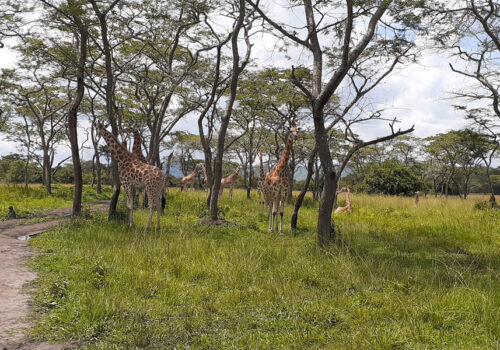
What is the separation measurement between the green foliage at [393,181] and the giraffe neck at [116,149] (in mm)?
24288

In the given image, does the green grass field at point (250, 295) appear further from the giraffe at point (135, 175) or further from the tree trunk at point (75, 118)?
the tree trunk at point (75, 118)

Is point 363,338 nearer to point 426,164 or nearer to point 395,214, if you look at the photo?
point 395,214

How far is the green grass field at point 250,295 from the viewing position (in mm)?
3209

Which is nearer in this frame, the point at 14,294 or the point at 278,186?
the point at 14,294

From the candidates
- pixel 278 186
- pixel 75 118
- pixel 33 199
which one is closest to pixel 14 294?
pixel 278 186

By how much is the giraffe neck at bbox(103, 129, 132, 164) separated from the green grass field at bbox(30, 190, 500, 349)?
212 cm

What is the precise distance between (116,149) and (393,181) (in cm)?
2502

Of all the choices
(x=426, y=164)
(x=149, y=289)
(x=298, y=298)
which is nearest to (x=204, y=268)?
(x=149, y=289)

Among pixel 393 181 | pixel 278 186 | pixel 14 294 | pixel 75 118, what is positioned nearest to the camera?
pixel 14 294

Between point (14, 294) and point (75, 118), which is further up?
point (75, 118)

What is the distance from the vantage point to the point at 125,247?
20.2 feet

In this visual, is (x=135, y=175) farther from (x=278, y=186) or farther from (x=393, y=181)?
(x=393, y=181)

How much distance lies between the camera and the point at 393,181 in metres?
29.0

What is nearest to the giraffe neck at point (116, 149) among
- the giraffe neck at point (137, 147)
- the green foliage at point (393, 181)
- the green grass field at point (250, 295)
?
the giraffe neck at point (137, 147)
